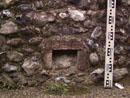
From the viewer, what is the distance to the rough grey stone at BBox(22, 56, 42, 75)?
2.43 metres

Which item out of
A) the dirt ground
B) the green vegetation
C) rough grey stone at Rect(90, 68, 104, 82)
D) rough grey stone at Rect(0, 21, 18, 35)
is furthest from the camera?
rough grey stone at Rect(90, 68, 104, 82)

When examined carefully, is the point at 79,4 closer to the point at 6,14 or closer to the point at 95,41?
the point at 95,41

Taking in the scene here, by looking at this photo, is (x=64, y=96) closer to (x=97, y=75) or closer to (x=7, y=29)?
(x=97, y=75)

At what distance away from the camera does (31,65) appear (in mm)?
2424

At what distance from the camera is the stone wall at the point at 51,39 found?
241cm

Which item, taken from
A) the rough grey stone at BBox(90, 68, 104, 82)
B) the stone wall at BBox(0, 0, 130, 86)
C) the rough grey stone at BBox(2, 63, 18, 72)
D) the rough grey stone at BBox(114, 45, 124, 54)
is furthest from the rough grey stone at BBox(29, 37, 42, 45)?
Answer: the rough grey stone at BBox(114, 45, 124, 54)

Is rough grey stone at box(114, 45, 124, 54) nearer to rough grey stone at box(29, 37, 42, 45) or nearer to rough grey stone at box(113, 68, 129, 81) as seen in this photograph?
rough grey stone at box(113, 68, 129, 81)

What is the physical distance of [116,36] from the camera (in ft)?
8.39

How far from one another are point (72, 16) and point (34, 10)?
1.57 ft

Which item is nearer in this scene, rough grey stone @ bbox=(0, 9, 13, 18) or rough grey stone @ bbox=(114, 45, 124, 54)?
rough grey stone @ bbox=(0, 9, 13, 18)

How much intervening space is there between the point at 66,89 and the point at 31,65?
52 cm

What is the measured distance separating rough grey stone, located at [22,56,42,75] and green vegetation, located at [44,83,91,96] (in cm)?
28

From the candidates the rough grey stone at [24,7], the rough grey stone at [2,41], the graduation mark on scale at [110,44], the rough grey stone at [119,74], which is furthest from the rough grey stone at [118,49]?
the rough grey stone at [2,41]

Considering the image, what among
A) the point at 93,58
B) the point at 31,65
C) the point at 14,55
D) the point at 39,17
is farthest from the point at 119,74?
the point at 14,55
